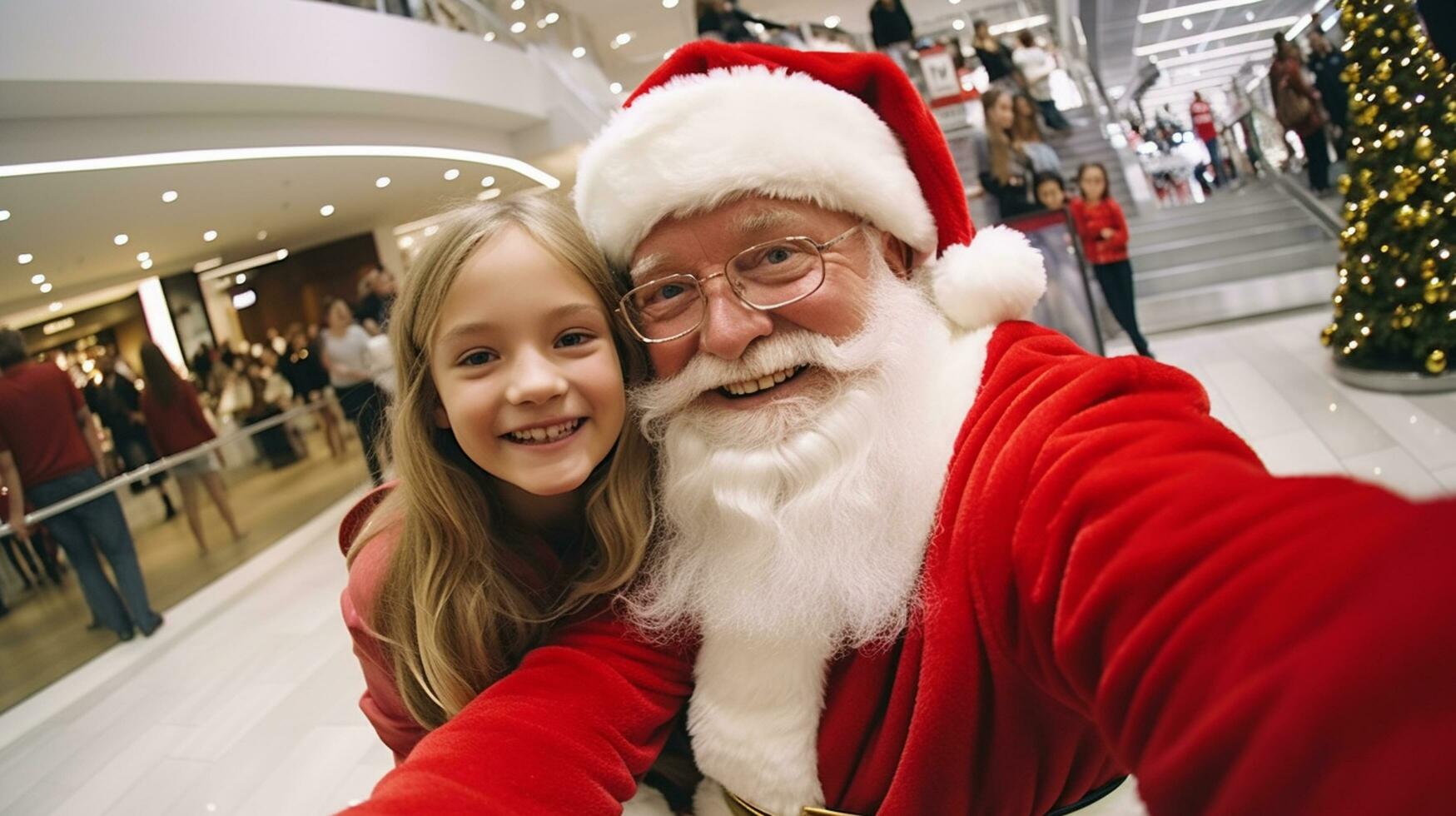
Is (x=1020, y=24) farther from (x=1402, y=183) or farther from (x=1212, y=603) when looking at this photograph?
(x=1212, y=603)

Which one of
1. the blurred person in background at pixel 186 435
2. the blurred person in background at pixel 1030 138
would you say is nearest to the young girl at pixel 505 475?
the blurred person in background at pixel 186 435

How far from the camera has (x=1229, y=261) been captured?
6926 millimetres

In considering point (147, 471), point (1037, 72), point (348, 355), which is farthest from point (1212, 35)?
point (147, 471)

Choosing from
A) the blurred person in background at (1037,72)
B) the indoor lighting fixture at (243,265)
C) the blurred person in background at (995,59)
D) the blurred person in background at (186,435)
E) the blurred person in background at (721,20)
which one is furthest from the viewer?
the blurred person in background at (1037,72)

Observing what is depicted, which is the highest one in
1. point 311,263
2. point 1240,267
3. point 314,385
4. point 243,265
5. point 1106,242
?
point 311,263

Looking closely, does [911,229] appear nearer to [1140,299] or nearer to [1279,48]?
[1140,299]

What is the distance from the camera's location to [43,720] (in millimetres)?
3824

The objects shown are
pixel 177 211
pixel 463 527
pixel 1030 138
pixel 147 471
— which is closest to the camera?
pixel 463 527

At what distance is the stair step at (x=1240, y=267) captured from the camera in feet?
22.1

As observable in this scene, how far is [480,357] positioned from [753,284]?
44cm

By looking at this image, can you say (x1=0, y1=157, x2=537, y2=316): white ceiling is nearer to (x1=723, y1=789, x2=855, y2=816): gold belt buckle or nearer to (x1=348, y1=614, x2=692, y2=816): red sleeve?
(x1=348, y1=614, x2=692, y2=816): red sleeve

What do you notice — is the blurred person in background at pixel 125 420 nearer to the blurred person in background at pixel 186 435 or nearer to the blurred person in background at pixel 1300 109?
the blurred person in background at pixel 186 435

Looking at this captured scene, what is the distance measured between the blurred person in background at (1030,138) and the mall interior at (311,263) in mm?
55

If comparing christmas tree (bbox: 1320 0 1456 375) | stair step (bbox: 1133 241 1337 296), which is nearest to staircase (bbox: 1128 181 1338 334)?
stair step (bbox: 1133 241 1337 296)
